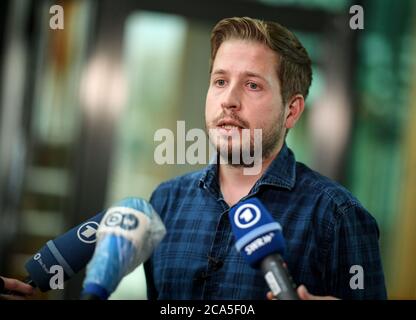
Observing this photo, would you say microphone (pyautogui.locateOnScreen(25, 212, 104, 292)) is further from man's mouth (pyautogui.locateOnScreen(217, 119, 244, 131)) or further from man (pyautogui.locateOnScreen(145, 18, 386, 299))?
man's mouth (pyautogui.locateOnScreen(217, 119, 244, 131))

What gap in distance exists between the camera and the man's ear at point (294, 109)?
0.98m

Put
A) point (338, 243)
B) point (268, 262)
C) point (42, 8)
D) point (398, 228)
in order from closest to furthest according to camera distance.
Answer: point (268, 262)
point (338, 243)
point (398, 228)
point (42, 8)

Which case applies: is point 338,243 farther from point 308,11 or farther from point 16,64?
point 16,64

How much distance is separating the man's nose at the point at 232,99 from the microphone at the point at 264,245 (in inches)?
5.8

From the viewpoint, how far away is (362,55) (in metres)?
1.50

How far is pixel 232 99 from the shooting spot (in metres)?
0.95

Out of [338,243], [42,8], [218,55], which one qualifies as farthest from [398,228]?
[42,8]

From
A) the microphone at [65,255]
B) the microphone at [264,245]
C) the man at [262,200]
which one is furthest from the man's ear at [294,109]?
the microphone at [65,255]

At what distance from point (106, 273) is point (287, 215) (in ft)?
0.82

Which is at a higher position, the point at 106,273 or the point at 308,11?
the point at 308,11

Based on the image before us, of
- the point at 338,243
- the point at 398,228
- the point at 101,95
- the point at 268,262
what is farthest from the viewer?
the point at 101,95

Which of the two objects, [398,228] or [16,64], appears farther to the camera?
[16,64]

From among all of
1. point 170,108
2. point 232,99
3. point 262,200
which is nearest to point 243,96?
point 232,99
